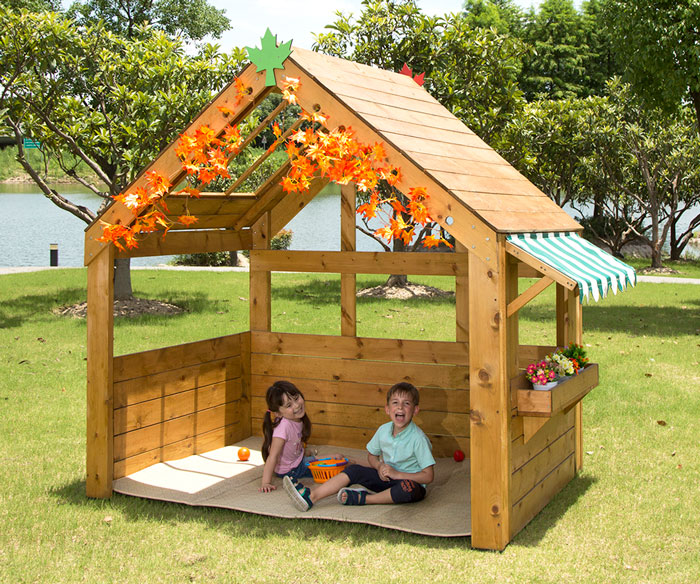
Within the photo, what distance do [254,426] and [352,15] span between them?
10877 mm

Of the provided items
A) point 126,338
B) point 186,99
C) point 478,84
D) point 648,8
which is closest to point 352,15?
point 478,84

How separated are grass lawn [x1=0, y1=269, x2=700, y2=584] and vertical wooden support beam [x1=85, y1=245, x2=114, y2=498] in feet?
0.74

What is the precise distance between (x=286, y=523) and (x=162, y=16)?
24165mm

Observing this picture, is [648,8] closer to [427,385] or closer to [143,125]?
[143,125]

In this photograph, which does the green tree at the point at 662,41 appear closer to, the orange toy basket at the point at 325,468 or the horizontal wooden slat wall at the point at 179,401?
the horizontal wooden slat wall at the point at 179,401

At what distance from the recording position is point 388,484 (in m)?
5.98

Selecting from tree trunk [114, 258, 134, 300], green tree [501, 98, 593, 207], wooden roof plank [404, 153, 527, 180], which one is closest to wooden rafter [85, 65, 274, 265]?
wooden roof plank [404, 153, 527, 180]

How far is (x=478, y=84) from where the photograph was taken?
52.4 feet

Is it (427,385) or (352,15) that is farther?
(352,15)

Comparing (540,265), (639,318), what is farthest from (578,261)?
(639,318)

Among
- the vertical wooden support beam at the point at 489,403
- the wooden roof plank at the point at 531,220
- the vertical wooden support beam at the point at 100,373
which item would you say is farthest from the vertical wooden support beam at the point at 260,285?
the vertical wooden support beam at the point at 489,403

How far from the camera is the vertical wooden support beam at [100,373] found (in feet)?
19.4

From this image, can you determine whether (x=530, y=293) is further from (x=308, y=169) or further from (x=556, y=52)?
(x=556, y=52)

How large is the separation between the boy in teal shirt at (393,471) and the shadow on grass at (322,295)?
10.6 meters
